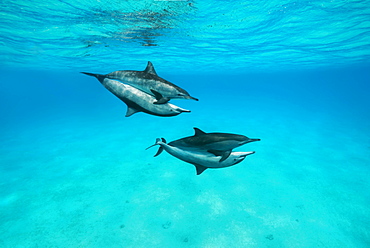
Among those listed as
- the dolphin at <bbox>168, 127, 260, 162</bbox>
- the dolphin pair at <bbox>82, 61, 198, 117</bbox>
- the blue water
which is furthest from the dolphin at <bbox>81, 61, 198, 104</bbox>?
the blue water

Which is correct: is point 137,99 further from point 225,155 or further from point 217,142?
point 225,155

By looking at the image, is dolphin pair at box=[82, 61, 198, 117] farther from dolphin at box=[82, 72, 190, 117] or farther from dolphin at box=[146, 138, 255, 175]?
dolphin at box=[146, 138, 255, 175]

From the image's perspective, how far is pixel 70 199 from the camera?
9.59 meters

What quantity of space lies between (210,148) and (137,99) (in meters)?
0.91

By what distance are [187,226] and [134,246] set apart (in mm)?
2141

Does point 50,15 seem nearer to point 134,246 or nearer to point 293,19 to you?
point 134,246

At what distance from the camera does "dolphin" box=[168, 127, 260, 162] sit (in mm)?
1968

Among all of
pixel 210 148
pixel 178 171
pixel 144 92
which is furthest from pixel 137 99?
pixel 178 171

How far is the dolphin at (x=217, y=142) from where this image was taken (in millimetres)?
1968

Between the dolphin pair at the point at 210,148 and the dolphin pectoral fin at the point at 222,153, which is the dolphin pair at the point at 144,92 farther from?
the dolphin pectoral fin at the point at 222,153

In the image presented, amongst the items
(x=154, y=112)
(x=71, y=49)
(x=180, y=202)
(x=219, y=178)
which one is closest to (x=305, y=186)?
(x=219, y=178)

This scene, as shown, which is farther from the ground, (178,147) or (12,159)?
(178,147)

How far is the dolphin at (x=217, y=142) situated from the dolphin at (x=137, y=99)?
0.47 metres

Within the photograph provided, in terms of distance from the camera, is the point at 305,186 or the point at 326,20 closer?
the point at 305,186
